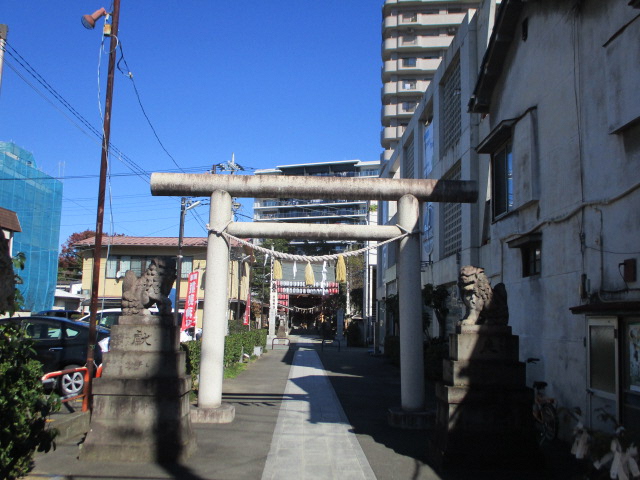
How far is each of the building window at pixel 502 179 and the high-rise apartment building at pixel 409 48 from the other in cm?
4052

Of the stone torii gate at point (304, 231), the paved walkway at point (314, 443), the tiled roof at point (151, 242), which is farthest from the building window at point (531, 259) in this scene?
the tiled roof at point (151, 242)

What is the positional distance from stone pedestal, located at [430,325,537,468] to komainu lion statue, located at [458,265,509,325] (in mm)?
130

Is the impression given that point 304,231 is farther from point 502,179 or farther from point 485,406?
point 502,179

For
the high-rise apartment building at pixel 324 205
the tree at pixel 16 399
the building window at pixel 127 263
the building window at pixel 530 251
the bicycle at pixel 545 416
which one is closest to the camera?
the tree at pixel 16 399

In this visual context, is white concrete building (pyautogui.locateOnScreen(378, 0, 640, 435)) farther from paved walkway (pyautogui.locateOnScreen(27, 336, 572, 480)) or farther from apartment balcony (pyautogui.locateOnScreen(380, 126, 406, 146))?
apartment balcony (pyautogui.locateOnScreen(380, 126, 406, 146))

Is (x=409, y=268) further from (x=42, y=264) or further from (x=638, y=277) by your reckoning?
(x=42, y=264)

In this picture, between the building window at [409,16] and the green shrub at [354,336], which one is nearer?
the green shrub at [354,336]

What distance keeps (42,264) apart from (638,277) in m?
28.8

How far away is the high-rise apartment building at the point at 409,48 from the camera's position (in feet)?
174

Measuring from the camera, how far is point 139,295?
794cm

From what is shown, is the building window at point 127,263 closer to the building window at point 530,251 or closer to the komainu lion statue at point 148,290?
the building window at point 530,251

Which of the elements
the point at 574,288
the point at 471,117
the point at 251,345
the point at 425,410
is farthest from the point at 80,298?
the point at 574,288

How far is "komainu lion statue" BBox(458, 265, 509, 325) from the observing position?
7.46m

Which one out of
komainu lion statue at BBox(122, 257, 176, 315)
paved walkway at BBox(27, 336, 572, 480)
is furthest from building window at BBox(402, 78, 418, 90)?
komainu lion statue at BBox(122, 257, 176, 315)
